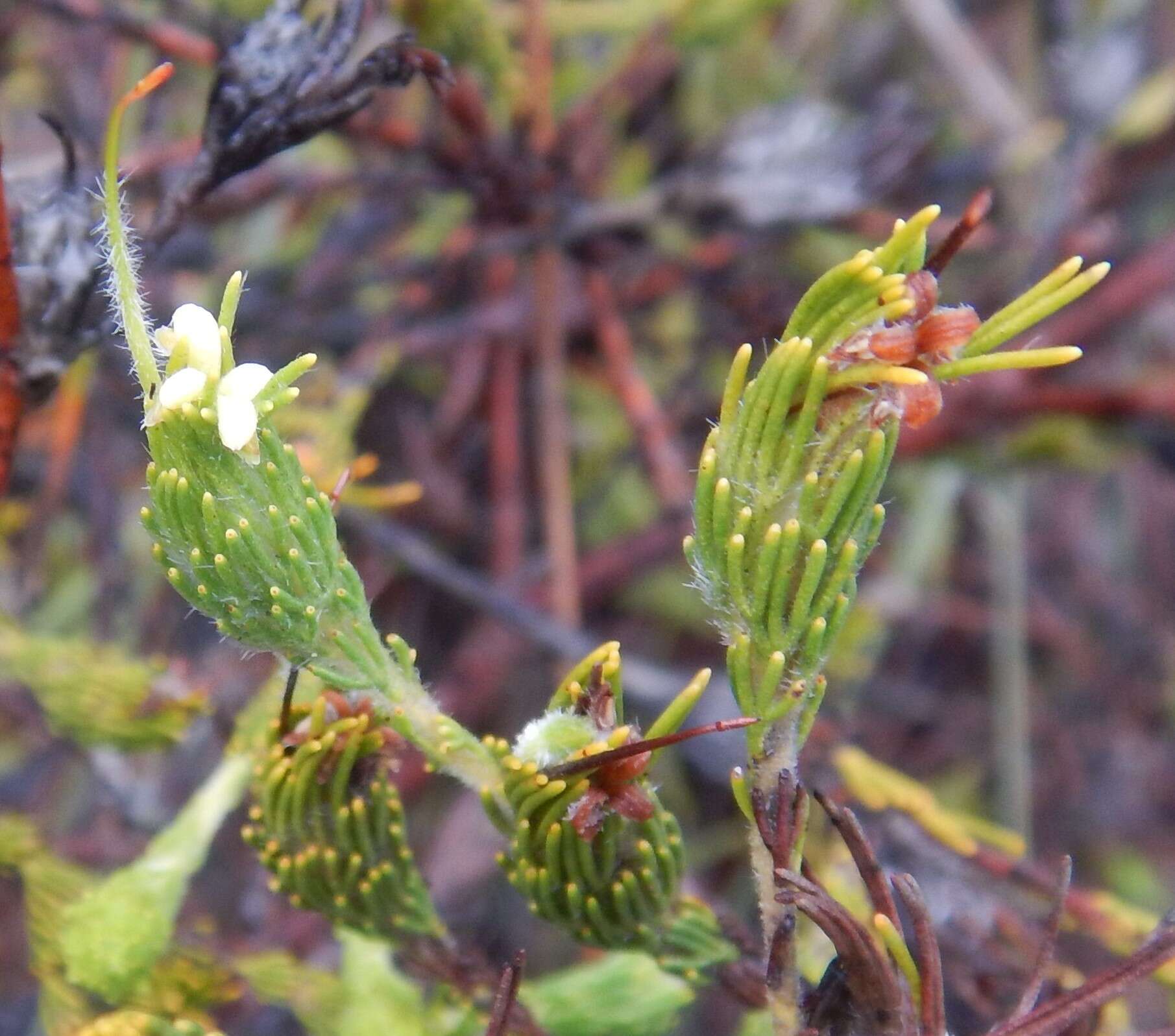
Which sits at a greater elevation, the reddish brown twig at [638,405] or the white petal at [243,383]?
the white petal at [243,383]

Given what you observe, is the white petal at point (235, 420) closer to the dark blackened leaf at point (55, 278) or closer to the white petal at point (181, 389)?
the white petal at point (181, 389)

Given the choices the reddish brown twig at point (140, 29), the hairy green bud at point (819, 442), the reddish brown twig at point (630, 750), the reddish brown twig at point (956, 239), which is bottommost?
the reddish brown twig at point (630, 750)

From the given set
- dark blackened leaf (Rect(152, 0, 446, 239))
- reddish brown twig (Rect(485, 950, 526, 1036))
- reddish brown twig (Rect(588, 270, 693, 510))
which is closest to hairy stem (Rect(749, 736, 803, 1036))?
reddish brown twig (Rect(485, 950, 526, 1036))

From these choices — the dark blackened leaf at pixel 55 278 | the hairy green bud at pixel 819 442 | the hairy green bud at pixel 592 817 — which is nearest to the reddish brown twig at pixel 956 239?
the hairy green bud at pixel 819 442

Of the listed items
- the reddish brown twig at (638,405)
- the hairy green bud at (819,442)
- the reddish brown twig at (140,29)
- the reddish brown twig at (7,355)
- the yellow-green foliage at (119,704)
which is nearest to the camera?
the hairy green bud at (819,442)

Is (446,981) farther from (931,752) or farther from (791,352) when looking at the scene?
(931,752)

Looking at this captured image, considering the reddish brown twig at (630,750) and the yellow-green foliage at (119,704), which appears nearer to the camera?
the reddish brown twig at (630,750)

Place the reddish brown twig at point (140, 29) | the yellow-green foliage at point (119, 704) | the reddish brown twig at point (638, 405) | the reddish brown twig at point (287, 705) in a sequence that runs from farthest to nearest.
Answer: the reddish brown twig at point (638, 405)
the reddish brown twig at point (140, 29)
the yellow-green foliage at point (119, 704)
the reddish brown twig at point (287, 705)

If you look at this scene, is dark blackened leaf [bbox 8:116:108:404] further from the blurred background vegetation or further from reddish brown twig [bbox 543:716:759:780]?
reddish brown twig [bbox 543:716:759:780]
